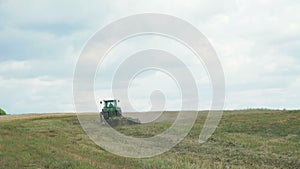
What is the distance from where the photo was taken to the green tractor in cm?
3960

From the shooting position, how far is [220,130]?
2900 centimetres

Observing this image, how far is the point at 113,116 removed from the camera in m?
40.9

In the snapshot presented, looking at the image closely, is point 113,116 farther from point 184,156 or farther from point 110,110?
point 184,156

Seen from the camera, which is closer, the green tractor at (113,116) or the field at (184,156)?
the field at (184,156)

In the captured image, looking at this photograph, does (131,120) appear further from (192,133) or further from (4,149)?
(4,149)

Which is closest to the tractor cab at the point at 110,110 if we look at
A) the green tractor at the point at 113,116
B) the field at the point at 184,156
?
the green tractor at the point at 113,116

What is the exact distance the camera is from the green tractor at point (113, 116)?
130ft

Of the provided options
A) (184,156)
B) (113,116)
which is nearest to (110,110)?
(113,116)

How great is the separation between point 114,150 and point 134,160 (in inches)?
147

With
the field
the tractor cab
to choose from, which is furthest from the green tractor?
the field

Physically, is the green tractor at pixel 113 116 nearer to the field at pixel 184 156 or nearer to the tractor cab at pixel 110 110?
the tractor cab at pixel 110 110

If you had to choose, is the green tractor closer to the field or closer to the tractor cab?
the tractor cab

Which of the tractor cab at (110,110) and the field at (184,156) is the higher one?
the tractor cab at (110,110)

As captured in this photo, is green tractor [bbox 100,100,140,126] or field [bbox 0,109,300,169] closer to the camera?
field [bbox 0,109,300,169]
